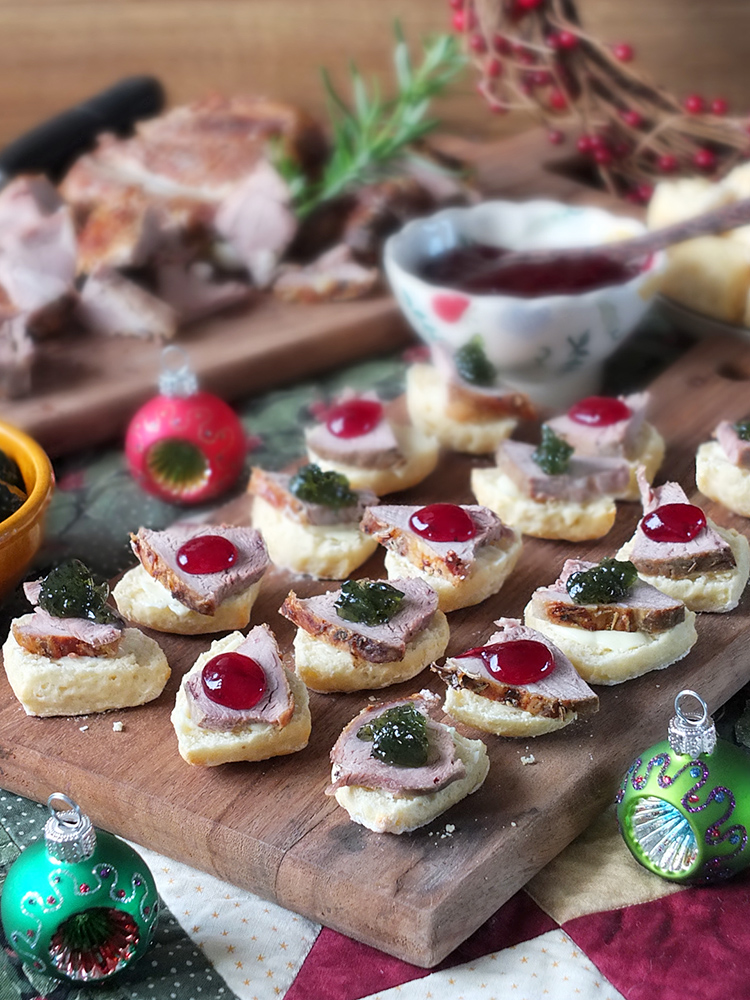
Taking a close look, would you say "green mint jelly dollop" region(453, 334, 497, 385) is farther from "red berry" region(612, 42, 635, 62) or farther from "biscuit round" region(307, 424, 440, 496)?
"red berry" region(612, 42, 635, 62)

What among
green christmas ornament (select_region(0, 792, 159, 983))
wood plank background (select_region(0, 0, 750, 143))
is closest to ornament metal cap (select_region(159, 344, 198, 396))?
green christmas ornament (select_region(0, 792, 159, 983))

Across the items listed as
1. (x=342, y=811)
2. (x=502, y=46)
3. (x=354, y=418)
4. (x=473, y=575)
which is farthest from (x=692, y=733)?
(x=502, y=46)

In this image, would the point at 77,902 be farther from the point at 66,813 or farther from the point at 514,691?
the point at 514,691

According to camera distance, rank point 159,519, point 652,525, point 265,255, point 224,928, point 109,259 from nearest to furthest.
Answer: point 224,928 → point 652,525 → point 159,519 → point 109,259 → point 265,255

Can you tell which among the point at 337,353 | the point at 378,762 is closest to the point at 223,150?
the point at 337,353

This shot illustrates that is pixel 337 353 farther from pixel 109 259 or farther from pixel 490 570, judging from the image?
pixel 490 570
